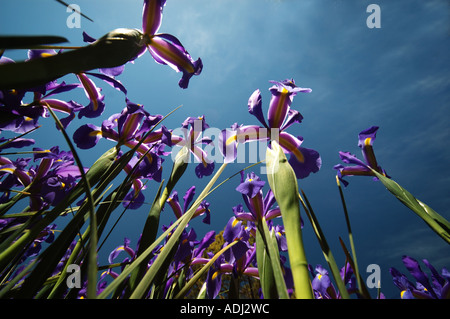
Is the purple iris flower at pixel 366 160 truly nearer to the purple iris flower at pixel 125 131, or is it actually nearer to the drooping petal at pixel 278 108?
the drooping petal at pixel 278 108

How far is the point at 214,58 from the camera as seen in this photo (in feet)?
96.7

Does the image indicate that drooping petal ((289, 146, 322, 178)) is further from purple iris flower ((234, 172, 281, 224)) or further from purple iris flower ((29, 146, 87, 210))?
purple iris flower ((29, 146, 87, 210))

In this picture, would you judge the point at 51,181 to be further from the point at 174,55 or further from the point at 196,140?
the point at 174,55

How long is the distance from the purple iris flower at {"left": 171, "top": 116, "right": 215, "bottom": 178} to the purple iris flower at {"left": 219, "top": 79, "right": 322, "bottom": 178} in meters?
0.12

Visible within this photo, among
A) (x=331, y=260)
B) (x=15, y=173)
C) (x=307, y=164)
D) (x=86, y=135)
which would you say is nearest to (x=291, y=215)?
(x=331, y=260)

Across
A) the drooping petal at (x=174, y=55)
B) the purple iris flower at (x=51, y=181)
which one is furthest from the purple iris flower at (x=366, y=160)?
the purple iris flower at (x=51, y=181)

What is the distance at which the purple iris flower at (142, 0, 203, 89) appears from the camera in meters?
0.70

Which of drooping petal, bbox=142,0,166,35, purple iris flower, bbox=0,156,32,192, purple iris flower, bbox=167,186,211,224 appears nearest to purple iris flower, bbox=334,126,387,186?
purple iris flower, bbox=167,186,211,224

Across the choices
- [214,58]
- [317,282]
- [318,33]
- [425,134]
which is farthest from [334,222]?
[317,282]

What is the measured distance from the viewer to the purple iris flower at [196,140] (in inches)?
36.4

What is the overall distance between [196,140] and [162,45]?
392 millimetres

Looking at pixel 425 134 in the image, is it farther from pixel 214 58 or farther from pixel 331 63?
pixel 214 58

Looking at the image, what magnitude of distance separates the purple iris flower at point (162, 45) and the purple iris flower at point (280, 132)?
25 centimetres
